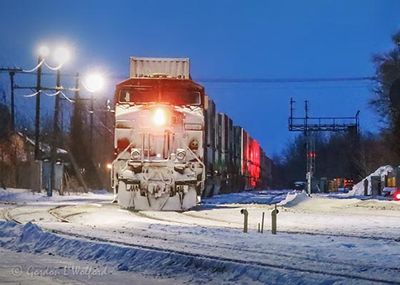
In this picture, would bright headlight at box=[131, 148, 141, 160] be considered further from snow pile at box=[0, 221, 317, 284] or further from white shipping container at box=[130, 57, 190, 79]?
snow pile at box=[0, 221, 317, 284]

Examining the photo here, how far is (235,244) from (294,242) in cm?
130

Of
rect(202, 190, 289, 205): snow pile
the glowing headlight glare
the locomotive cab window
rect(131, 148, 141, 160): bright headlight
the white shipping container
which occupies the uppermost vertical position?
the white shipping container

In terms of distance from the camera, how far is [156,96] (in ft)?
87.1

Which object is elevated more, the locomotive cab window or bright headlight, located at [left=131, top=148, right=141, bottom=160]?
the locomotive cab window

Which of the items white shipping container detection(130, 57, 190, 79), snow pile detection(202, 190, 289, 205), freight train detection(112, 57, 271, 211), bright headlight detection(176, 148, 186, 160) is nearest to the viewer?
freight train detection(112, 57, 271, 211)

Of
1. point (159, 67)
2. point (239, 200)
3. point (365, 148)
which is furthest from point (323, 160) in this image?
point (159, 67)

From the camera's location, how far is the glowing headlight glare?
84.4ft

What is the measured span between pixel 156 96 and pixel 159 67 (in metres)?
1.73

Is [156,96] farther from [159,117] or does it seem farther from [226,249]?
[226,249]

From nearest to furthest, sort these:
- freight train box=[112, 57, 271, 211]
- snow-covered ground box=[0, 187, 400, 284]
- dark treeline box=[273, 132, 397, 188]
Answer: snow-covered ground box=[0, 187, 400, 284] < freight train box=[112, 57, 271, 211] < dark treeline box=[273, 132, 397, 188]

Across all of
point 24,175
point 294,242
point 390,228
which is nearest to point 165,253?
point 294,242

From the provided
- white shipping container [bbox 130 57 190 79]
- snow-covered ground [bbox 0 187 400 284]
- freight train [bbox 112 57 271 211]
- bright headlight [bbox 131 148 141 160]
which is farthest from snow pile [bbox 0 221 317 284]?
white shipping container [bbox 130 57 190 79]

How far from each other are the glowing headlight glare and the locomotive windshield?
2.22 ft

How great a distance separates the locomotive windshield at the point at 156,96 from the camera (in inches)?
1042
